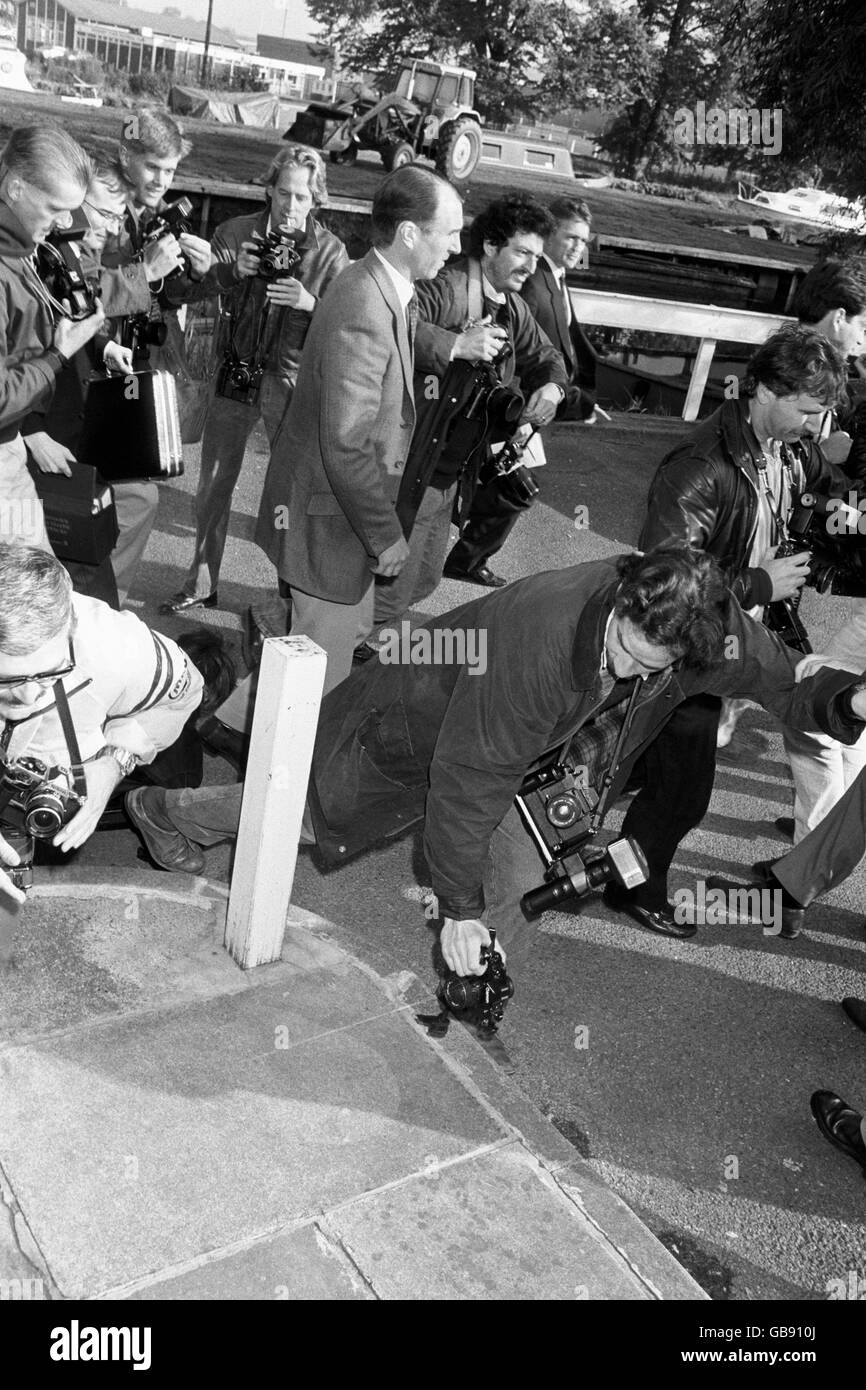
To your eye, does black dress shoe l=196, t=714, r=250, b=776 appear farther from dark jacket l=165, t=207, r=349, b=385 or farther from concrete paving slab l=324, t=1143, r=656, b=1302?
dark jacket l=165, t=207, r=349, b=385

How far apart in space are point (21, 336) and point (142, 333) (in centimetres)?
108

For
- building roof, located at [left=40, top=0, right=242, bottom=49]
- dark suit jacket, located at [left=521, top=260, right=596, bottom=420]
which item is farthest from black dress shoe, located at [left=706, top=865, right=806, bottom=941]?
building roof, located at [left=40, top=0, right=242, bottom=49]

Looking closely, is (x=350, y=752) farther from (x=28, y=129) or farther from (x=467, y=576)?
(x=467, y=576)

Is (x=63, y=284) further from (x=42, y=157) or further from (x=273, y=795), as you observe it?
(x=273, y=795)

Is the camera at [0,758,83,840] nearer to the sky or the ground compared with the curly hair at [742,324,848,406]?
nearer to the ground

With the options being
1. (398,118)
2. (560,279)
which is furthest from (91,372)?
(398,118)

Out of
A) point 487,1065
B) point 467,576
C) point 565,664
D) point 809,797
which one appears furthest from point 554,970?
point 467,576

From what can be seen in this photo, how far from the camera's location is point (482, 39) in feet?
163

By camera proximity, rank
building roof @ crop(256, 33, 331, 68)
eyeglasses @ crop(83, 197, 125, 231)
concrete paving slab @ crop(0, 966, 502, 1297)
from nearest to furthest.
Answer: concrete paving slab @ crop(0, 966, 502, 1297) → eyeglasses @ crop(83, 197, 125, 231) → building roof @ crop(256, 33, 331, 68)

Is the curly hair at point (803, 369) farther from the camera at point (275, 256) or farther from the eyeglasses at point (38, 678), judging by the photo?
the eyeglasses at point (38, 678)

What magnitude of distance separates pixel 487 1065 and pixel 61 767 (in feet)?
4.82

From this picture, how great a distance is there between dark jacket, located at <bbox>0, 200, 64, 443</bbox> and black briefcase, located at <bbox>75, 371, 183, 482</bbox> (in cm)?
44

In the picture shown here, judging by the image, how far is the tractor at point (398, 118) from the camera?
22953mm

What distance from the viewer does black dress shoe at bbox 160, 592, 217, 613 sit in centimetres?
610
